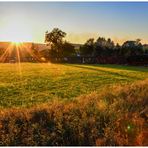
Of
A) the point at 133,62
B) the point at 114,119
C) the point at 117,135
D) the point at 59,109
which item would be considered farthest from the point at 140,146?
the point at 133,62

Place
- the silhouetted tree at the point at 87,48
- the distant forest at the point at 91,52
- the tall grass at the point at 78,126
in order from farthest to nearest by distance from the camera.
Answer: the silhouetted tree at the point at 87,48 < the distant forest at the point at 91,52 < the tall grass at the point at 78,126

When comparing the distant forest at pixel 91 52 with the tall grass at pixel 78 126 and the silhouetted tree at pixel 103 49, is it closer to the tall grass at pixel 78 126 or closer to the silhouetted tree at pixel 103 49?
the silhouetted tree at pixel 103 49

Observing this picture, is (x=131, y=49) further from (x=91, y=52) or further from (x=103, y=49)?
(x=91, y=52)

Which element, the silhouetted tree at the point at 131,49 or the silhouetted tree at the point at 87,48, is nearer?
the silhouetted tree at the point at 131,49

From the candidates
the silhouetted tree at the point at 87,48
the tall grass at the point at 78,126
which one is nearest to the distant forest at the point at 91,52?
the silhouetted tree at the point at 87,48

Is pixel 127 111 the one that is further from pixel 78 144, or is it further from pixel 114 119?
pixel 78 144

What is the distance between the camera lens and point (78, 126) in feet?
27.9

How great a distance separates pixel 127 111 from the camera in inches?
391

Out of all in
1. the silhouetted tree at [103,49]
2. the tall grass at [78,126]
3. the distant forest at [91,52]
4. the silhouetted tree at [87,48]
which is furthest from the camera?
the silhouetted tree at [87,48]

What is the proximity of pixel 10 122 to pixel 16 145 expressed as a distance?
1429 mm

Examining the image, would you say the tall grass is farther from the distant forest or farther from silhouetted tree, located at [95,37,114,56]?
silhouetted tree, located at [95,37,114,56]

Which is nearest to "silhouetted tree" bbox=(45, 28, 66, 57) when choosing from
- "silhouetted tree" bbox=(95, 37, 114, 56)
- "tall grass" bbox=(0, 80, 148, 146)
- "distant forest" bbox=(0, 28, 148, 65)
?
"distant forest" bbox=(0, 28, 148, 65)

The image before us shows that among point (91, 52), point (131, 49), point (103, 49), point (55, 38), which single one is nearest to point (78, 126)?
point (131, 49)

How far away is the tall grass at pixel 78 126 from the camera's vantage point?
788cm
